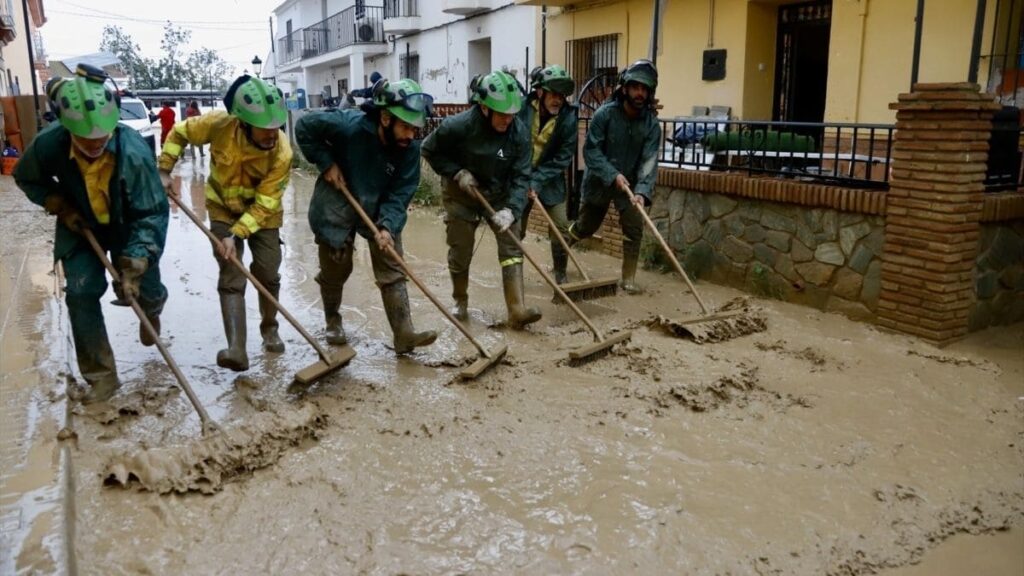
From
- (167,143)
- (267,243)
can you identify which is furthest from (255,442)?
(167,143)

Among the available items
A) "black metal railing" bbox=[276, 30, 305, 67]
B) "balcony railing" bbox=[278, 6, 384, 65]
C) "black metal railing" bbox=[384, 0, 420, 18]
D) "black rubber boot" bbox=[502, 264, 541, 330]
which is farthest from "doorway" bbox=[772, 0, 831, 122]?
"black metal railing" bbox=[276, 30, 305, 67]

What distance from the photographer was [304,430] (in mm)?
3785

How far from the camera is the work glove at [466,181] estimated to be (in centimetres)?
532

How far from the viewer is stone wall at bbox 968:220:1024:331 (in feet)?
17.6

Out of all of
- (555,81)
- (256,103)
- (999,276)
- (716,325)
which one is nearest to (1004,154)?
(999,276)

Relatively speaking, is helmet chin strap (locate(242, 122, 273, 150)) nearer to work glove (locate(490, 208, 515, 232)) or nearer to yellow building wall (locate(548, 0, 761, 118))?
work glove (locate(490, 208, 515, 232))

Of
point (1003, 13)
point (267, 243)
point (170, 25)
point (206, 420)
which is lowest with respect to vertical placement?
point (206, 420)

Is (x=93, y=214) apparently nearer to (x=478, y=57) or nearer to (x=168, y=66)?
(x=478, y=57)

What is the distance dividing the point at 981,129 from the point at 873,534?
3078 millimetres

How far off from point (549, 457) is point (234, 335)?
6.48ft

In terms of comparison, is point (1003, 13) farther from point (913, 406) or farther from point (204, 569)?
point (204, 569)

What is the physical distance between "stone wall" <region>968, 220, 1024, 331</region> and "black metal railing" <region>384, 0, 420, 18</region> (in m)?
19.1

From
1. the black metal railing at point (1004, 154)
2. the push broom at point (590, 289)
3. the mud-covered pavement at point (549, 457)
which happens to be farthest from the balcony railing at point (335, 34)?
the mud-covered pavement at point (549, 457)

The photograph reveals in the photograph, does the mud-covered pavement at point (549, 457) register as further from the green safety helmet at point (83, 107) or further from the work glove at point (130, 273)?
the green safety helmet at point (83, 107)
